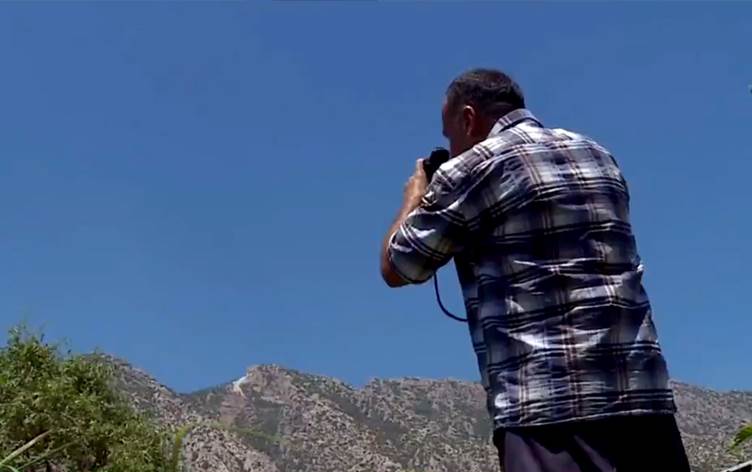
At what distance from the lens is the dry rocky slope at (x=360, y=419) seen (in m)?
76.2

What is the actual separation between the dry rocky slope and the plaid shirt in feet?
196

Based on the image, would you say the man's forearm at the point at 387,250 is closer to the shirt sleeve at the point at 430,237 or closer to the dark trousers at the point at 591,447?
the shirt sleeve at the point at 430,237

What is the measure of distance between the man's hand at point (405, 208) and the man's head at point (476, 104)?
113 mm

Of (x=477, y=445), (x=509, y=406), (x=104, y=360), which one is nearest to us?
(x=509, y=406)

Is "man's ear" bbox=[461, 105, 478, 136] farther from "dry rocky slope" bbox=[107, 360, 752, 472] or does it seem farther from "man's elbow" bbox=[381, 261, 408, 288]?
"dry rocky slope" bbox=[107, 360, 752, 472]

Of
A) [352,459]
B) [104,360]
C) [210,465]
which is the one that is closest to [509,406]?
[104,360]

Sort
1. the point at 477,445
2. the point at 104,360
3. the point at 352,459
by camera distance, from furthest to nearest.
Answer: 1. the point at 477,445
2. the point at 352,459
3. the point at 104,360

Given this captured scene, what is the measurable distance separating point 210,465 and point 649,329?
64.3 metres

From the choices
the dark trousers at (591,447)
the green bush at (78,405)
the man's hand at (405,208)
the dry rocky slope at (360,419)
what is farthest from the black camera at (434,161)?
the dry rocky slope at (360,419)

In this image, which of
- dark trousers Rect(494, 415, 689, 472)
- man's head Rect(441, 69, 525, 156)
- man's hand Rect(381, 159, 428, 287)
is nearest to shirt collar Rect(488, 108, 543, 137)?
man's head Rect(441, 69, 525, 156)

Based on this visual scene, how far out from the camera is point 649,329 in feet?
6.91

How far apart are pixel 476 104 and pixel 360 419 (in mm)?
94268

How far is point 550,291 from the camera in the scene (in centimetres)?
204

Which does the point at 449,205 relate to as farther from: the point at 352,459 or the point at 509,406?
the point at 352,459
